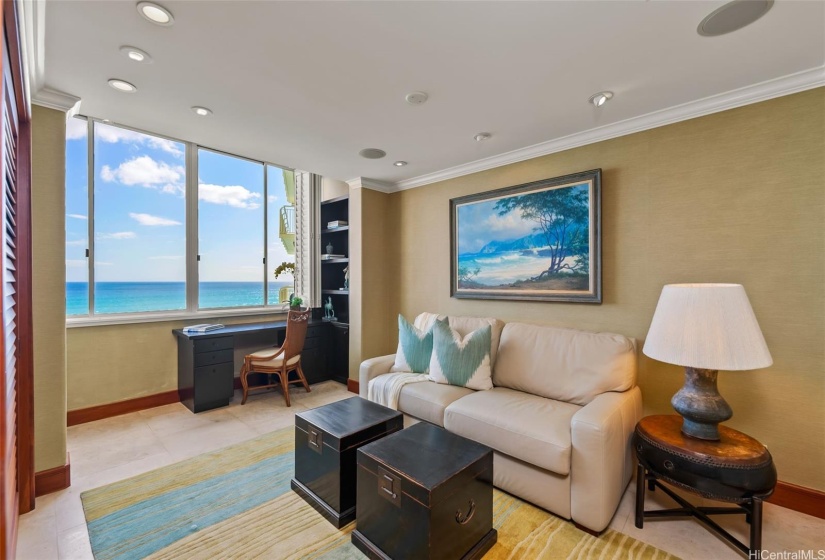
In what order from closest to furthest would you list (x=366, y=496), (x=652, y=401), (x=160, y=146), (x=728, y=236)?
(x=366, y=496), (x=728, y=236), (x=652, y=401), (x=160, y=146)

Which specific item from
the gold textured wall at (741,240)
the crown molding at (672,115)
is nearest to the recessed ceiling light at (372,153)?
Result: the crown molding at (672,115)

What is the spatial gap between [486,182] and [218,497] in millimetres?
3332

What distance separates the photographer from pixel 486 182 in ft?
11.6

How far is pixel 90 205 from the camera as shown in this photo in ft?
10.8

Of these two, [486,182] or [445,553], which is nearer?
[445,553]

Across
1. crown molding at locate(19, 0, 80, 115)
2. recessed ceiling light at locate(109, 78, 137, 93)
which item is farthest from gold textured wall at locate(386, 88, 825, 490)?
crown molding at locate(19, 0, 80, 115)

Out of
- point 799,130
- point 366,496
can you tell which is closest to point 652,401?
point 799,130

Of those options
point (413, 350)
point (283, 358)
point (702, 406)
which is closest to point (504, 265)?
point (413, 350)

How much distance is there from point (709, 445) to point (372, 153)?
10.5 feet

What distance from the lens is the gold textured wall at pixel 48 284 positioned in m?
2.16

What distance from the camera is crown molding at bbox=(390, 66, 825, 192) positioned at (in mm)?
2037

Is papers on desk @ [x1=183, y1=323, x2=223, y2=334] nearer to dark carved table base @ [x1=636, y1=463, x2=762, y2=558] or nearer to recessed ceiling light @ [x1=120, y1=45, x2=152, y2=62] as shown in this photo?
recessed ceiling light @ [x1=120, y1=45, x2=152, y2=62]

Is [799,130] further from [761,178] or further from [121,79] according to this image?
[121,79]

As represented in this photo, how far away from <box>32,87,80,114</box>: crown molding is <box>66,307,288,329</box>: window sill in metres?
1.86
